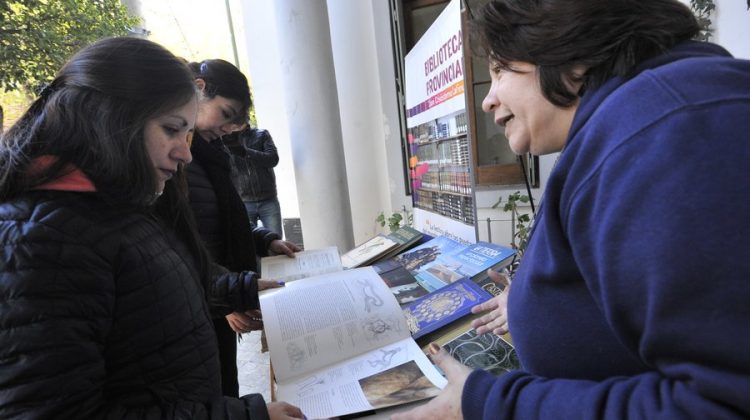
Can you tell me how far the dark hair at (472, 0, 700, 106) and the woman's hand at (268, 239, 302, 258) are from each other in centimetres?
A: 110

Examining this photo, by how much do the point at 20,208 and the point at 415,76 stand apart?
1525mm

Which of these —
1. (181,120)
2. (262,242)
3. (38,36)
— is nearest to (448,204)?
(262,242)

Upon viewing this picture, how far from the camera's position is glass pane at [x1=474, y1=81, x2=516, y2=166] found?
2.91m

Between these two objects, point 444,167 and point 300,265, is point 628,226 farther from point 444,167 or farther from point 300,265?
point 444,167

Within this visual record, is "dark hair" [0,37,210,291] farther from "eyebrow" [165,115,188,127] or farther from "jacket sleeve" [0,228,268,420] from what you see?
"jacket sleeve" [0,228,268,420]

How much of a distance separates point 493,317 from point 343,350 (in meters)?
0.32

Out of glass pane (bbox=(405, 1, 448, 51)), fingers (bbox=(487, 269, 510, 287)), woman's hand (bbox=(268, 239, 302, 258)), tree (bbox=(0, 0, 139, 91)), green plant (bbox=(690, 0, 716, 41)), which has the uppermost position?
glass pane (bbox=(405, 1, 448, 51))

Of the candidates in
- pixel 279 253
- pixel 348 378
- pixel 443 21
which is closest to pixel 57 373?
pixel 348 378

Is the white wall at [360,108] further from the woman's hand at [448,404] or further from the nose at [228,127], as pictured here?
the woman's hand at [448,404]

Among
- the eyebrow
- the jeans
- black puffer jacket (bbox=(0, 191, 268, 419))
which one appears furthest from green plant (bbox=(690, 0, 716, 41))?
the jeans

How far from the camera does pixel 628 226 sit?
1.17ft

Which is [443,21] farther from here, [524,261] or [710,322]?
[710,322]

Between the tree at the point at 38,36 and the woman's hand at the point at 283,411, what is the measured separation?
1.57 meters

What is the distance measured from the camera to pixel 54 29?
161 cm
